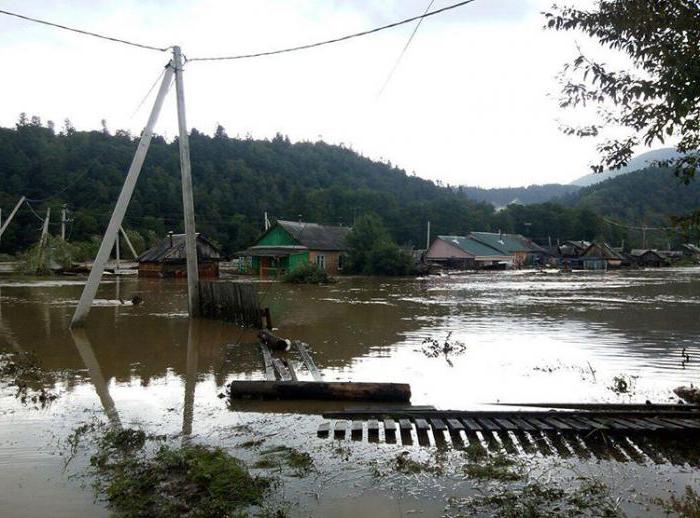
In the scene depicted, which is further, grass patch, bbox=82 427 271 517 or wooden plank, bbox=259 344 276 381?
wooden plank, bbox=259 344 276 381

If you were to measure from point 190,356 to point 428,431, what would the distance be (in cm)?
627

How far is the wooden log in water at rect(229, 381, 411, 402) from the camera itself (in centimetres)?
780

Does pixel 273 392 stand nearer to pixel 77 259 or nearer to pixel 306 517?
pixel 306 517

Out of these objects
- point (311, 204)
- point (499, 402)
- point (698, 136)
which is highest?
point (311, 204)

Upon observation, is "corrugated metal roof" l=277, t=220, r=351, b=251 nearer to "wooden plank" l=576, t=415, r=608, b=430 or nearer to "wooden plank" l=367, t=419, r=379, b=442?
"wooden plank" l=367, t=419, r=379, b=442

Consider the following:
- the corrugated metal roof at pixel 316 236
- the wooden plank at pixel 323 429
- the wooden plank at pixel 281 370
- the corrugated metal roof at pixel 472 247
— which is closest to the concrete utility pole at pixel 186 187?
the wooden plank at pixel 281 370

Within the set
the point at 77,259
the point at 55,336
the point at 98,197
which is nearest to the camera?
the point at 55,336

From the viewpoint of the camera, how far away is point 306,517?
4.28 meters

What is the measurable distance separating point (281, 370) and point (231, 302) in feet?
21.3

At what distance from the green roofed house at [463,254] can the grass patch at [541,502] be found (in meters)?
58.8

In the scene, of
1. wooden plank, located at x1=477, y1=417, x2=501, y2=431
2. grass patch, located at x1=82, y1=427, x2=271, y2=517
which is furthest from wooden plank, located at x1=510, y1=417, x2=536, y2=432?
grass patch, located at x1=82, y1=427, x2=271, y2=517

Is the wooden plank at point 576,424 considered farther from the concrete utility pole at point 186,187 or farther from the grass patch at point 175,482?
the concrete utility pole at point 186,187

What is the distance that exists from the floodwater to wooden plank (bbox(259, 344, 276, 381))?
213 mm

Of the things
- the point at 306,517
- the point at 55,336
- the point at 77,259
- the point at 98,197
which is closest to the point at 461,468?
the point at 306,517
